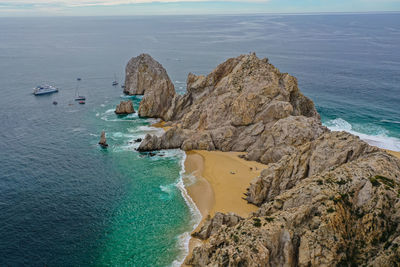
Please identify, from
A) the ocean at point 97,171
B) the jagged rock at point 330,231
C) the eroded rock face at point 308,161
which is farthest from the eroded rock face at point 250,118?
the jagged rock at point 330,231

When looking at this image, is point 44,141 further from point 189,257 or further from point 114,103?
point 189,257

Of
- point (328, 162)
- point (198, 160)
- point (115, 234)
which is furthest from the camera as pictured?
point (198, 160)

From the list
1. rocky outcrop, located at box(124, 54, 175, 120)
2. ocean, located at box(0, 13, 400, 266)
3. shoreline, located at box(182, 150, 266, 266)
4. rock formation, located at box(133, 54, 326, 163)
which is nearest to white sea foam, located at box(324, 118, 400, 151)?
ocean, located at box(0, 13, 400, 266)

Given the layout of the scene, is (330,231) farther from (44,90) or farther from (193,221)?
(44,90)

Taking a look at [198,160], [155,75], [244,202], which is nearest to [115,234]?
[244,202]

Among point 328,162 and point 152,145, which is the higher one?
point 328,162

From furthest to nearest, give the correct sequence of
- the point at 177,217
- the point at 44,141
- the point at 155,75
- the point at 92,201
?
the point at 155,75 → the point at 44,141 → the point at 92,201 → the point at 177,217

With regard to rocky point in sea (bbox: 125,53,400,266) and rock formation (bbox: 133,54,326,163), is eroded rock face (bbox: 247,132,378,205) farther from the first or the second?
rock formation (bbox: 133,54,326,163)

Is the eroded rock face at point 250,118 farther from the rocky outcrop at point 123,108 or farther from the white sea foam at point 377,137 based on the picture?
the rocky outcrop at point 123,108
